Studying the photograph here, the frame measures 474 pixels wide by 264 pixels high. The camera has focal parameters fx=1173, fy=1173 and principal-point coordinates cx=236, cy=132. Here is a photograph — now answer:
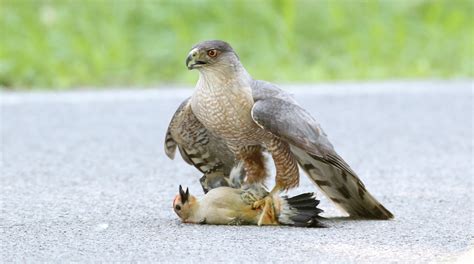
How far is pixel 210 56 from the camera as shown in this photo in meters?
5.69

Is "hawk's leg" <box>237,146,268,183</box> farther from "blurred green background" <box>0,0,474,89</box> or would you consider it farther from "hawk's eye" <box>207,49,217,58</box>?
"blurred green background" <box>0,0,474,89</box>

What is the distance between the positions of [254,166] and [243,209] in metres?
0.30

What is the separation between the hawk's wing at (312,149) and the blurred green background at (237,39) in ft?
18.4

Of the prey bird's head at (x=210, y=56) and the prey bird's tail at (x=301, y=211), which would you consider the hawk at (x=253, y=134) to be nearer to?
the prey bird's head at (x=210, y=56)

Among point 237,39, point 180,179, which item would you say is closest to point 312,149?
point 180,179

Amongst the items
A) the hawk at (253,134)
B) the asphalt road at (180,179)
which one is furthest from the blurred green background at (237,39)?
the hawk at (253,134)

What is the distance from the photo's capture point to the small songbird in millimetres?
5699

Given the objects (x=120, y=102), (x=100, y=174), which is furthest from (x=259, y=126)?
(x=120, y=102)

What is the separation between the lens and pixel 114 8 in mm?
13617

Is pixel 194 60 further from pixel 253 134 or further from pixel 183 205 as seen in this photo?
pixel 183 205

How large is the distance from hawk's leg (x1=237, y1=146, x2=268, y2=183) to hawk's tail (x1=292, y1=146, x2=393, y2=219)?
0.18m

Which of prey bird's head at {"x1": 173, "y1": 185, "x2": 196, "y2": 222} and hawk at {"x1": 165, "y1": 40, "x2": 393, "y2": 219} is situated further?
prey bird's head at {"x1": 173, "y1": 185, "x2": 196, "y2": 222}

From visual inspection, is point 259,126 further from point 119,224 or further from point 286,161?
point 119,224

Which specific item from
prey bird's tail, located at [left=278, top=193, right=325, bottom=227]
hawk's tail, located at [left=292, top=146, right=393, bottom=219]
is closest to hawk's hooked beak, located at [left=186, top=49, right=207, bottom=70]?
hawk's tail, located at [left=292, top=146, right=393, bottom=219]
